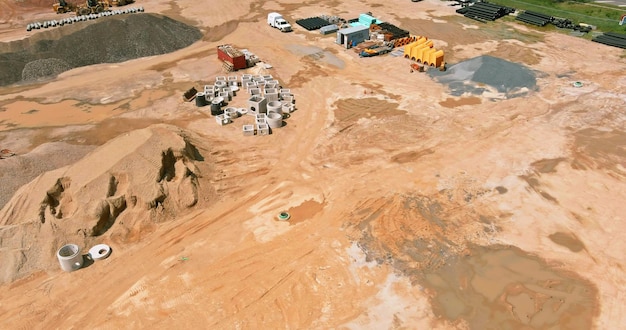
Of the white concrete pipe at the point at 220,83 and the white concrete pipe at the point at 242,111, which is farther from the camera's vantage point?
the white concrete pipe at the point at 220,83

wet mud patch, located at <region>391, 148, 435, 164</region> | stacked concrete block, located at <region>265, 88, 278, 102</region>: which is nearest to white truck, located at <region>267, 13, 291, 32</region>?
stacked concrete block, located at <region>265, 88, 278, 102</region>

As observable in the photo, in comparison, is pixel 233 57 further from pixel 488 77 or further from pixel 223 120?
pixel 488 77

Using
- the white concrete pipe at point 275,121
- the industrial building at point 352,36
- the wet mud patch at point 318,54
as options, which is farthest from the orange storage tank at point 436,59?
the white concrete pipe at point 275,121

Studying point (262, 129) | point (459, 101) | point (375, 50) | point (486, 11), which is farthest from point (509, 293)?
point (486, 11)

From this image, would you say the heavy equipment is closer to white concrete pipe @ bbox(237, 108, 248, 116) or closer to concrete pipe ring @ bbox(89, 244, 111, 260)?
white concrete pipe @ bbox(237, 108, 248, 116)

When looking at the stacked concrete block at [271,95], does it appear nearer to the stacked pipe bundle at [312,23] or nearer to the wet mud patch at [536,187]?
the stacked pipe bundle at [312,23]

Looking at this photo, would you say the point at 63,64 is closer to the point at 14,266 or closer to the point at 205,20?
the point at 205,20
